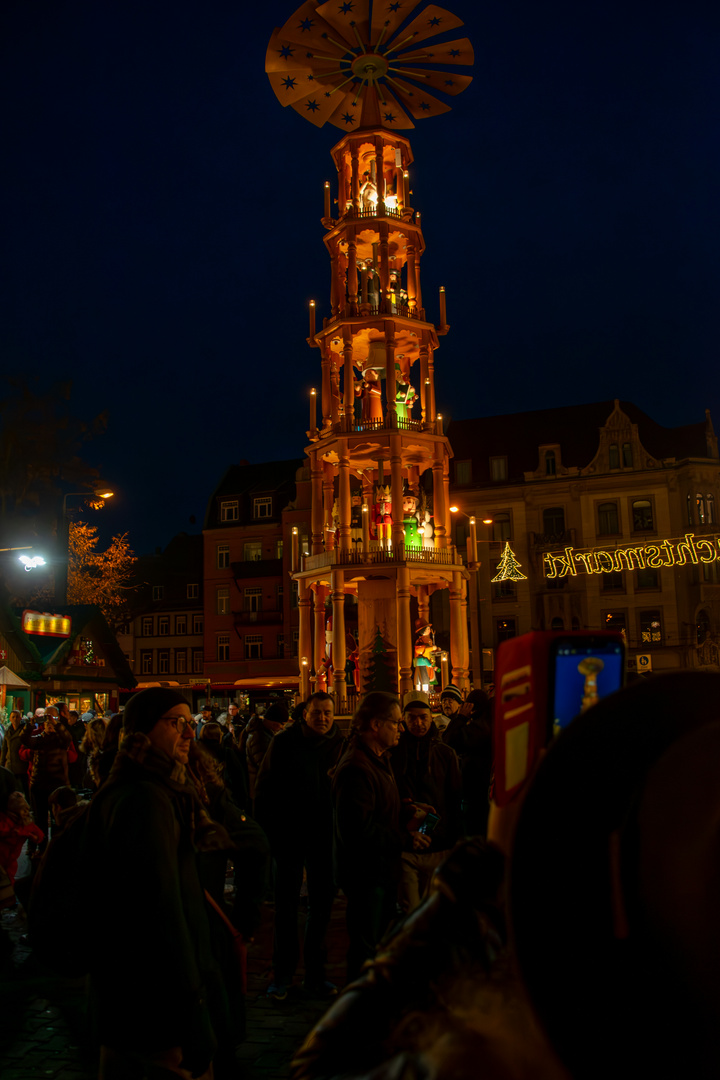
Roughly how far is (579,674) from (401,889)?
18.9 feet

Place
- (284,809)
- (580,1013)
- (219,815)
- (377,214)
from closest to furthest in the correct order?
1. (580,1013)
2. (219,815)
3. (284,809)
4. (377,214)

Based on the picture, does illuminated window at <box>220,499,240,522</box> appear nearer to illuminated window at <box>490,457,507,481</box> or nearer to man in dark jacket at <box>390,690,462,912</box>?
illuminated window at <box>490,457,507,481</box>

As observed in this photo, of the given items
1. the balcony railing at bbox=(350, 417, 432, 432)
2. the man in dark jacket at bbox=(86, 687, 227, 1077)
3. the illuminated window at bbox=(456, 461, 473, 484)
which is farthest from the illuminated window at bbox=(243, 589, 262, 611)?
the man in dark jacket at bbox=(86, 687, 227, 1077)

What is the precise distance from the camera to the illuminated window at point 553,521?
4655 centimetres

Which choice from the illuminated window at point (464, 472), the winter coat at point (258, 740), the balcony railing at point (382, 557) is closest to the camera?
the winter coat at point (258, 740)

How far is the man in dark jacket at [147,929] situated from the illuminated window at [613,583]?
4390 centimetres

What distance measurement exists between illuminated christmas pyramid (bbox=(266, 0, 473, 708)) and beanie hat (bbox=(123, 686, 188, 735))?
20.8 m

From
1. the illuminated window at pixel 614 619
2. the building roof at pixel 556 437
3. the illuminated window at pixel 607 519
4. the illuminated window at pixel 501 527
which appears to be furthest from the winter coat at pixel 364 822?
the building roof at pixel 556 437

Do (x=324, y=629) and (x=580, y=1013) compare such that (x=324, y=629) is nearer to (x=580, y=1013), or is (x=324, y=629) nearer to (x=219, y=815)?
(x=219, y=815)

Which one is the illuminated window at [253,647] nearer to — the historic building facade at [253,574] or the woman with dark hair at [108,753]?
the historic building facade at [253,574]

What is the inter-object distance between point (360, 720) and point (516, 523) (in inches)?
1666

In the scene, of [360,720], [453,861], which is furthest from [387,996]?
[360,720]

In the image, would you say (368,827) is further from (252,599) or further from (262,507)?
(262,507)

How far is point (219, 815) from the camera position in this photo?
417 centimetres
